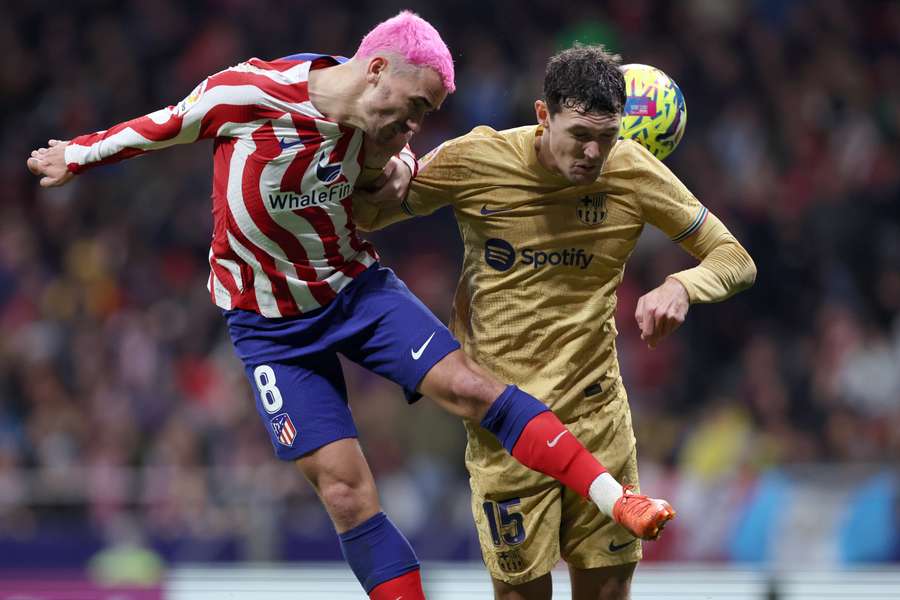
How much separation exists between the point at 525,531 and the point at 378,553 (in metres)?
0.43

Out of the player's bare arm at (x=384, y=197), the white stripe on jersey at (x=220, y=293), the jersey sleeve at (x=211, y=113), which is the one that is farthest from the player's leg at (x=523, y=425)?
the jersey sleeve at (x=211, y=113)

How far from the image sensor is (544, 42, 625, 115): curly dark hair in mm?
3471

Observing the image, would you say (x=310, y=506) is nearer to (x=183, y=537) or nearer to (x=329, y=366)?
(x=183, y=537)

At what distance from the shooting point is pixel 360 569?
3.65 metres

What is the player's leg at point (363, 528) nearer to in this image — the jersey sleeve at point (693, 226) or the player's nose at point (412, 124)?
the player's nose at point (412, 124)

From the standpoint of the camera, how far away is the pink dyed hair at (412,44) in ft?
11.8

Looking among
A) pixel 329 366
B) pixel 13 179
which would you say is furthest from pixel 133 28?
pixel 329 366

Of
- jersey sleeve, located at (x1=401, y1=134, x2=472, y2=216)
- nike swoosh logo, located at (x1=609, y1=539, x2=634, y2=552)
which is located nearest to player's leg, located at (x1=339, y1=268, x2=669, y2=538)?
jersey sleeve, located at (x1=401, y1=134, x2=472, y2=216)

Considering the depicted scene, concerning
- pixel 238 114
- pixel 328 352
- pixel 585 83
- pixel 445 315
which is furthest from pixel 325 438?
pixel 445 315

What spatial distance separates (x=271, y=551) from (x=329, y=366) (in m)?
4.12

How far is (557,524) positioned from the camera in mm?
3779

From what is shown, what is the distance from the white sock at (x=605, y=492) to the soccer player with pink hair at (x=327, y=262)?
0.02 metres

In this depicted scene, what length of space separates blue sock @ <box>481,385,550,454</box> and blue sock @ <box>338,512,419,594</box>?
394 millimetres

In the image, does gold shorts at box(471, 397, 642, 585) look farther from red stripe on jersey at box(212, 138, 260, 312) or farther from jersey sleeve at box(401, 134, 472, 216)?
red stripe on jersey at box(212, 138, 260, 312)
